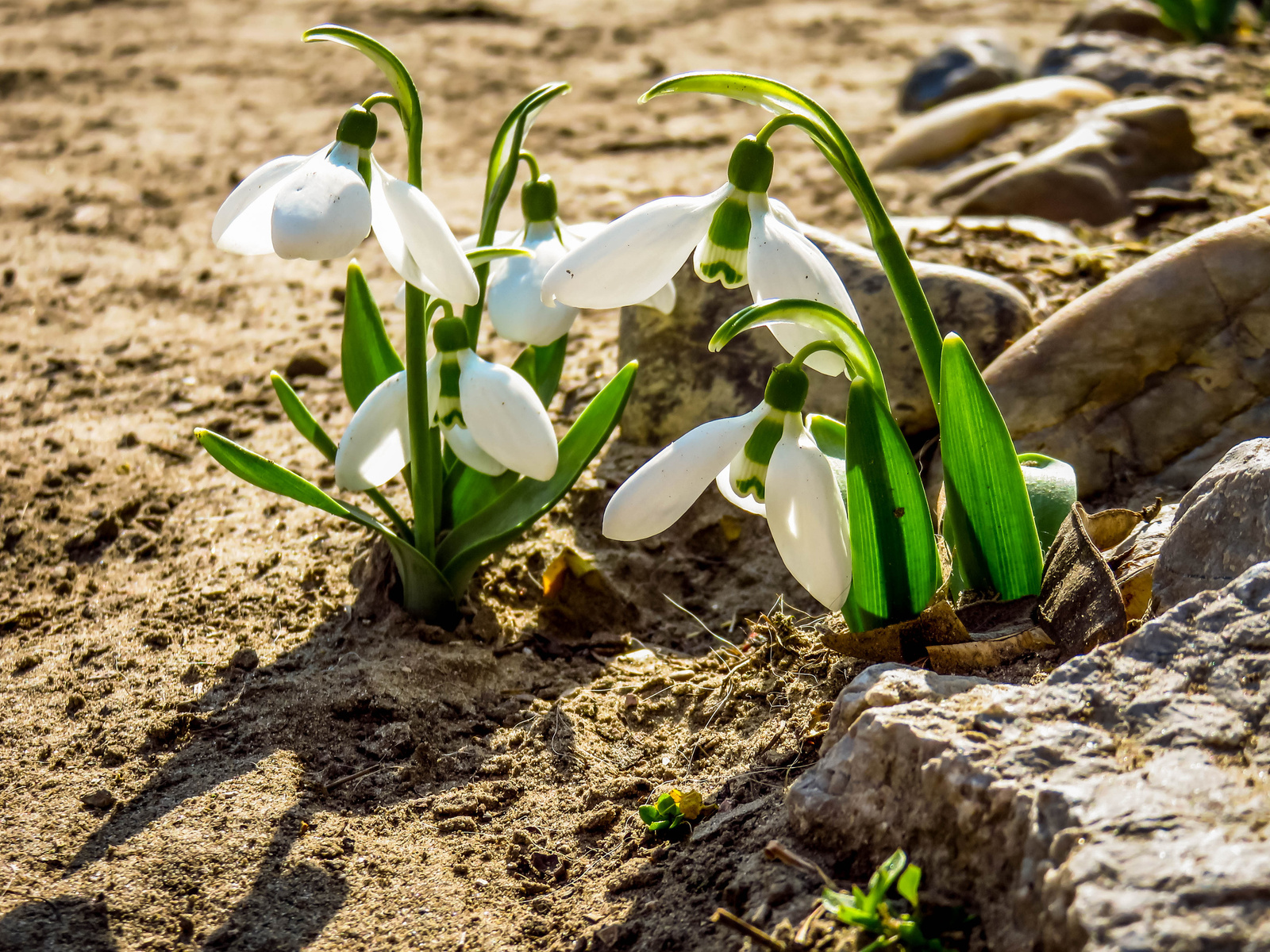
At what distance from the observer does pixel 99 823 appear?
168cm

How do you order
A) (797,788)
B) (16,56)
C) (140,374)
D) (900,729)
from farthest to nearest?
1. (16,56)
2. (140,374)
3. (797,788)
4. (900,729)

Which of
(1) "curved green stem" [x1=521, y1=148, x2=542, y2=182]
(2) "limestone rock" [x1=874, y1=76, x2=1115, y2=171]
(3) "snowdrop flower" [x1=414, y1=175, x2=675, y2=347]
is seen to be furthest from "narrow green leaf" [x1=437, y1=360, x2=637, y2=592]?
(2) "limestone rock" [x1=874, y1=76, x2=1115, y2=171]

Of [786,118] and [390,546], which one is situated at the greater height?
[786,118]

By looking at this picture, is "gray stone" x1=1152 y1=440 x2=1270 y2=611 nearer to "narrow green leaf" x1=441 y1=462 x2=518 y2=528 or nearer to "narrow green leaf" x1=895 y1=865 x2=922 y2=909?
"narrow green leaf" x1=895 y1=865 x2=922 y2=909

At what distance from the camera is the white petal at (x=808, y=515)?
4.84 feet

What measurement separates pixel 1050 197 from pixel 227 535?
2.93m

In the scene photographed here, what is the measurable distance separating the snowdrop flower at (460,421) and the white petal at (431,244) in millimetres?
176

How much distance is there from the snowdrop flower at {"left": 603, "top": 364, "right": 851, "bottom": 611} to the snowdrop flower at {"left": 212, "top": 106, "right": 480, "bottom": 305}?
14.9 inches

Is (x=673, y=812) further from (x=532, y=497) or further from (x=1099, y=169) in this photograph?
(x=1099, y=169)

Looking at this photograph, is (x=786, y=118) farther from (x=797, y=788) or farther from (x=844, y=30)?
(x=844, y=30)

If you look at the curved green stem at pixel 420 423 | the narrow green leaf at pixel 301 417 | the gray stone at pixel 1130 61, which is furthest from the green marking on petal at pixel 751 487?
the gray stone at pixel 1130 61

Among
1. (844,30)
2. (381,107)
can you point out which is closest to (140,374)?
(381,107)

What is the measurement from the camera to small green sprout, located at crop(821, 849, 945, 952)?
3.80ft

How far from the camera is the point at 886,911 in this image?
1187 mm
